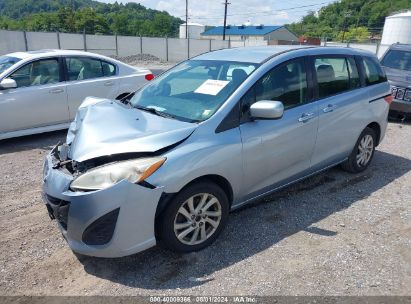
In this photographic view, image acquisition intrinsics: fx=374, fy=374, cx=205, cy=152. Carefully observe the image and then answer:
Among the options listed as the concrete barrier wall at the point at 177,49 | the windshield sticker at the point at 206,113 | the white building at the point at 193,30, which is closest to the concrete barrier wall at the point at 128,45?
the concrete barrier wall at the point at 177,49

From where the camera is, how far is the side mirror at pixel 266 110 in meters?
3.35

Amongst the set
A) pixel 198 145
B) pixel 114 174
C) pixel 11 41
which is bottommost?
pixel 11 41

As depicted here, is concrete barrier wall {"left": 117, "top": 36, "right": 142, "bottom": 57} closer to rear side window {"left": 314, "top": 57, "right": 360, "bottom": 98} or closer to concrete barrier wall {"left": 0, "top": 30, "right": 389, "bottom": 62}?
concrete barrier wall {"left": 0, "top": 30, "right": 389, "bottom": 62}

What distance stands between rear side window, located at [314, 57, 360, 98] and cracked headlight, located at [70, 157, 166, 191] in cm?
243

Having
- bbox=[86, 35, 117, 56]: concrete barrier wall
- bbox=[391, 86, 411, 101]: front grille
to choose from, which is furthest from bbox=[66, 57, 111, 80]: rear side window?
bbox=[86, 35, 117, 56]: concrete barrier wall

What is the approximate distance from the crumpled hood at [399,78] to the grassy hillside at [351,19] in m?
63.2

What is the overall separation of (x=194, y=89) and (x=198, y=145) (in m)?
0.93

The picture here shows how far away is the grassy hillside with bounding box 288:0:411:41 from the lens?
247 feet

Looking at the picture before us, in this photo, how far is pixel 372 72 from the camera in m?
5.28

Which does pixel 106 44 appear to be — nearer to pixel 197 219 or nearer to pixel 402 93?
pixel 402 93

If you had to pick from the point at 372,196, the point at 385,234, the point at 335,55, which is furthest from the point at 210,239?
the point at 335,55

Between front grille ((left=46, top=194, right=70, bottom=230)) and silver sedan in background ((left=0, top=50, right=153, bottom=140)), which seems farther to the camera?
silver sedan in background ((left=0, top=50, right=153, bottom=140))

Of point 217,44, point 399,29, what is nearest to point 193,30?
point 217,44

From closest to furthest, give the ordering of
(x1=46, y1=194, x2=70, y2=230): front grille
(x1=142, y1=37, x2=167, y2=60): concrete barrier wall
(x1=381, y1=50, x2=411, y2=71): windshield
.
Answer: (x1=46, y1=194, x2=70, y2=230): front grille → (x1=381, y1=50, x2=411, y2=71): windshield → (x1=142, y1=37, x2=167, y2=60): concrete barrier wall
